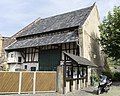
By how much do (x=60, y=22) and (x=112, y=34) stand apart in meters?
9.55

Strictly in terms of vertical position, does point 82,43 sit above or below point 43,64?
above

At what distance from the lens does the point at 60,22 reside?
108ft

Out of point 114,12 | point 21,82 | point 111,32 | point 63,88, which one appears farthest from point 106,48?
point 21,82

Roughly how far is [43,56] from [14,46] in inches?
263

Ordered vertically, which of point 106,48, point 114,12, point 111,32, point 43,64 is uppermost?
point 114,12

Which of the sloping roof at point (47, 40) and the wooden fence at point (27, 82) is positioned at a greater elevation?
the sloping roof at point (47, 40)

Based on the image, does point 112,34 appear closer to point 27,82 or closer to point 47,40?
point 47,40

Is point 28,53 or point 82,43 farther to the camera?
point 28,53

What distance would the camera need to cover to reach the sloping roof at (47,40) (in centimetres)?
2776

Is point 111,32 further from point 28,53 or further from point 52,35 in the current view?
point 28,53

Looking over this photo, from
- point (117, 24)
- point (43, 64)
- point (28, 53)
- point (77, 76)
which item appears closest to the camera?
point (77, 76)

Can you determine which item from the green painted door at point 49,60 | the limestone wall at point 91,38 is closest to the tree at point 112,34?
the limestone wall at point 91,38

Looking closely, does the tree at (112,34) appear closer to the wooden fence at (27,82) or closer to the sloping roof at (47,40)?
the sloping roof at (47,40)

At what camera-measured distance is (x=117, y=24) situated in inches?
1022
